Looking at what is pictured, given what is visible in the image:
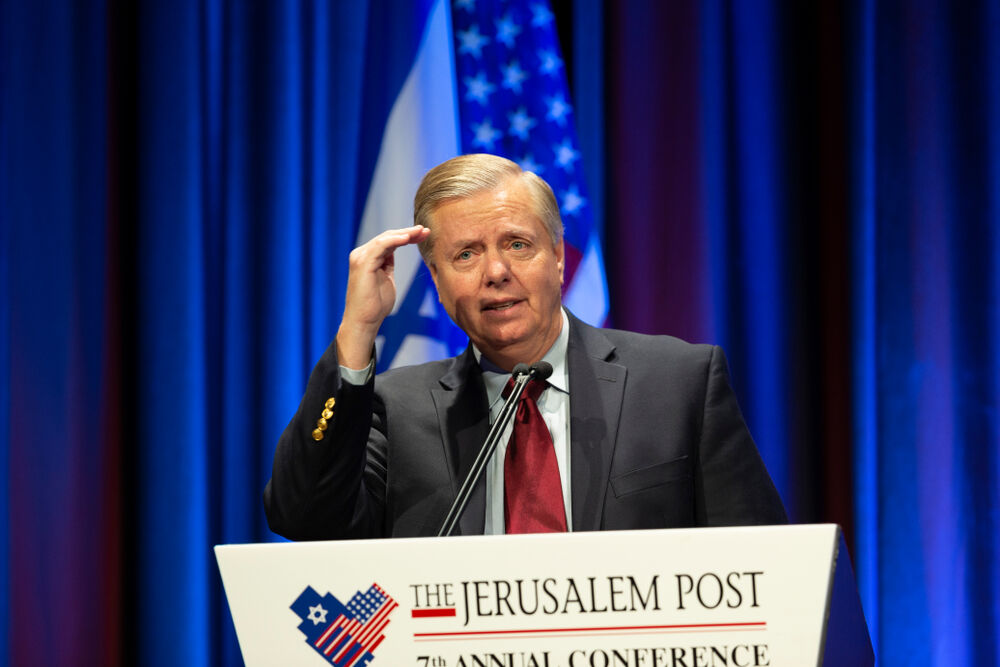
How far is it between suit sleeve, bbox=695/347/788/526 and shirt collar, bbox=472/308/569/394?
263 mm

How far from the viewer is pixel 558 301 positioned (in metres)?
1.83

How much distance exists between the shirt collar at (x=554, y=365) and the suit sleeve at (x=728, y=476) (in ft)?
0.86

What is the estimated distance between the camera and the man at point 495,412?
155 cm

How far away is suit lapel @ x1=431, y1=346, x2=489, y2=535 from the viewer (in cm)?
164

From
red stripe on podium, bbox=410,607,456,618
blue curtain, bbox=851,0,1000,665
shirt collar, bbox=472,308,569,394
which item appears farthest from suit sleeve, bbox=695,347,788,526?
blue curtain, bbox=851,0,1000,665

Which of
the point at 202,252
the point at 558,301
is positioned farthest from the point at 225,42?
the point at 558,301

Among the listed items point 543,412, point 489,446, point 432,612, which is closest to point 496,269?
point 543,412

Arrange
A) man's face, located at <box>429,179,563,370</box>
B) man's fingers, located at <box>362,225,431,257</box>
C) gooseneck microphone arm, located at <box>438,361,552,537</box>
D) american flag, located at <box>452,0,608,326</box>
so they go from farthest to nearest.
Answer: american flag, located at <box>452,0,608,326</box> → man's face, located at <box>429,179,563,370</box> → man's fingers, located at <box>362,225,431,257</box> → gooseneck microphone arm, located at <box>438,361,552,537</box>

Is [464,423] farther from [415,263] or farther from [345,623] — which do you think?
[415,263]

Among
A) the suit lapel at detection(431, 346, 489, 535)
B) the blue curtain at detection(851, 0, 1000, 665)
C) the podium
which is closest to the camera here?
the podium

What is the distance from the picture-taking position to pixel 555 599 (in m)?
0.99

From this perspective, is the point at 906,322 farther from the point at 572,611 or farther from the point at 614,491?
Answer: the point at 572,611

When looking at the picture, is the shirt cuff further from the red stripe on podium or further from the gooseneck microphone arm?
the red stripe on podium

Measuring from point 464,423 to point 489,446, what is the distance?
494 mm
